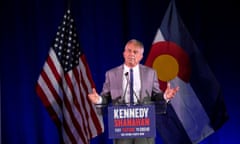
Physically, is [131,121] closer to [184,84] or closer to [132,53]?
[132,53]

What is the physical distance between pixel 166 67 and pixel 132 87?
175 centimetres

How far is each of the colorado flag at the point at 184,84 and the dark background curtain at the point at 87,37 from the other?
219 mm

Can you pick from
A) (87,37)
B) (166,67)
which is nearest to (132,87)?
(166,67)

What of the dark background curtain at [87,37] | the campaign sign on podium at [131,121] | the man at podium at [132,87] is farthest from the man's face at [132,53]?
the dark background curtain at [87,37]

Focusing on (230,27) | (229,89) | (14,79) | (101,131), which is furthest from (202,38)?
(14,79)

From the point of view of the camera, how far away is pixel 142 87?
8.71 feet

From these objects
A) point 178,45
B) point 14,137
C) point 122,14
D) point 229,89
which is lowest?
point 14,137

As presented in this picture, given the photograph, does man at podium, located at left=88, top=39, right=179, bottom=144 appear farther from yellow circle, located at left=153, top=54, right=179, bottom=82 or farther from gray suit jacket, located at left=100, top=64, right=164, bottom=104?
yellow circle, located at left=153, top=54, right=179, bottom=82

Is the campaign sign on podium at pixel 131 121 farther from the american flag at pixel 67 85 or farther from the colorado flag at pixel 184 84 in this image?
the colorado flag at pixel 184 84

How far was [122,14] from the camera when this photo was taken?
14.5ft

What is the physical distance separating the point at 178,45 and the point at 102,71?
86cm

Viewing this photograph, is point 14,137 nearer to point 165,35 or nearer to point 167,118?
point 167,118

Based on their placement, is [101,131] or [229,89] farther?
[229,89]

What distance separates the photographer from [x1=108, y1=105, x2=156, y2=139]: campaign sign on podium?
7.62 ft
